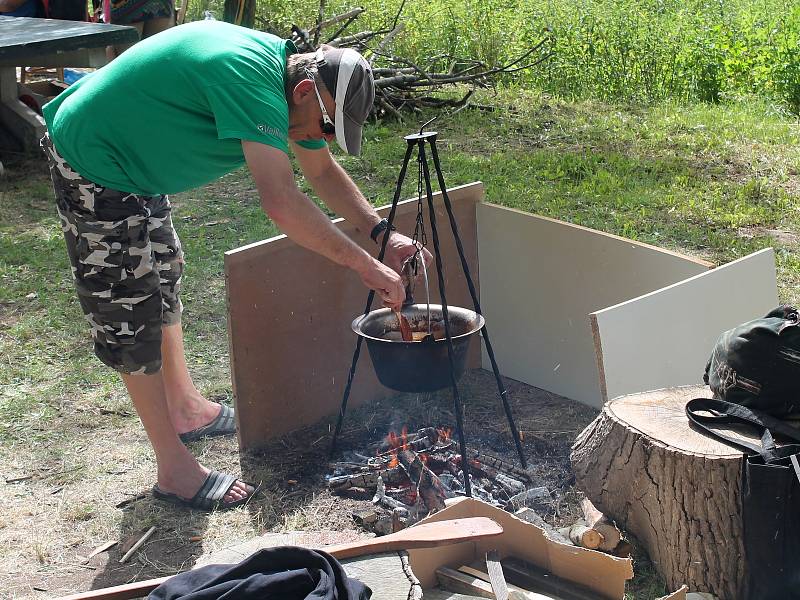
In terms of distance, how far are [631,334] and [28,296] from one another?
142 inches

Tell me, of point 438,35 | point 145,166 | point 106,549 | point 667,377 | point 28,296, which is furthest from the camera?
point 438,35

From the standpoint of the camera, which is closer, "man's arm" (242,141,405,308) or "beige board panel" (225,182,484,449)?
"man's arm" (242,141,405,308)

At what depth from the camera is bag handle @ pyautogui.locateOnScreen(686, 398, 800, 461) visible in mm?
2998

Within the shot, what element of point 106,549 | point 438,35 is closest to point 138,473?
point 106,549

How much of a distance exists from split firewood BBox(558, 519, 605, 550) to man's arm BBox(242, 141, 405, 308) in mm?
1026

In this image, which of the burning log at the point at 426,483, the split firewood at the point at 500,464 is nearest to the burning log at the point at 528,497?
the split firewood at the point at 500,464

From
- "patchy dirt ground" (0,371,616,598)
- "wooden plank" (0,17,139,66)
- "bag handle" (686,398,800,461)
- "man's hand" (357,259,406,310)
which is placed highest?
"wooden plank" (0,17,139,66)

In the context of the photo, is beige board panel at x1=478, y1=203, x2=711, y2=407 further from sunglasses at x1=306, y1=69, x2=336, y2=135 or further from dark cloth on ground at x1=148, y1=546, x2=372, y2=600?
dark cloth on ground at x1=148, y1=546, x2=372, y2=600

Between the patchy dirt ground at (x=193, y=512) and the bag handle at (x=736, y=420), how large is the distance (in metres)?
0.69

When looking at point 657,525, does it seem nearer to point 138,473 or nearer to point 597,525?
point 597,525

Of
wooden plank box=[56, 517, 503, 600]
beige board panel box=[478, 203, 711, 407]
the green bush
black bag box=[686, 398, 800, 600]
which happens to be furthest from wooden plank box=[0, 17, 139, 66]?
black bag box=[686, 398, 800, 600]

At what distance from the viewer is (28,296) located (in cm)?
553

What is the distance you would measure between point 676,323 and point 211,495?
197 cm

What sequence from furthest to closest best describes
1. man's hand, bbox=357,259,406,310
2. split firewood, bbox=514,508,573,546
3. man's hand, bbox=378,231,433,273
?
man's hand, bbox=378,231,433,273 < split firewood, bbox=514,508,573,546 < man's hand, bbox=357,259,406,310
